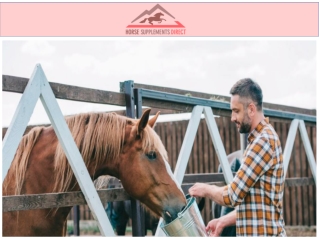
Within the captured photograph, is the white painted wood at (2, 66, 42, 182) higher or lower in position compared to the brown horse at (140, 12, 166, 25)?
lower

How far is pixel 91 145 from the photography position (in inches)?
145

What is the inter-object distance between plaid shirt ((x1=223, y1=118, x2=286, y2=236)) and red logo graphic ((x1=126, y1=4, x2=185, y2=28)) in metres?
1.23

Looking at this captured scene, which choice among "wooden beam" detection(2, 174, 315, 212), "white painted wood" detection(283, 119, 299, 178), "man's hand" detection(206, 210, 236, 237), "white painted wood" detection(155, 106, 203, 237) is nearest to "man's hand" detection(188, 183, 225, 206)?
"man's hand" detection(206, 210, 236, 237)

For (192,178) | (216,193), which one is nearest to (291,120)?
(192,178)

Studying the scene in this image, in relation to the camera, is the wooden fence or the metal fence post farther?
the wooden fence

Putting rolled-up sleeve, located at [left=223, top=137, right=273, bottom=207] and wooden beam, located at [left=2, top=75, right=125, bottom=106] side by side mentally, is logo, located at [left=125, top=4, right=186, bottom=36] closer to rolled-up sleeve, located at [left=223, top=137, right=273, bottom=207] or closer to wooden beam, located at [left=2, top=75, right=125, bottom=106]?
wooden beam, located at [left=2, top=75, right=125, bottom=106]

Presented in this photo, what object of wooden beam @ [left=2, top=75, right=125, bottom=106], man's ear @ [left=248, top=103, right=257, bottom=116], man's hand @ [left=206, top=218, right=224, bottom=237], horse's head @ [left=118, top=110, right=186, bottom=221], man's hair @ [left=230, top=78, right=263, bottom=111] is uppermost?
wooden beam @ [left=2, top=75, right=125, bottom=106]

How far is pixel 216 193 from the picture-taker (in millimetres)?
2748

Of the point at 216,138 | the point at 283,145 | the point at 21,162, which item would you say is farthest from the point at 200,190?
the point at 283,145

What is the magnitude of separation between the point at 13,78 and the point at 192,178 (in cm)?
305

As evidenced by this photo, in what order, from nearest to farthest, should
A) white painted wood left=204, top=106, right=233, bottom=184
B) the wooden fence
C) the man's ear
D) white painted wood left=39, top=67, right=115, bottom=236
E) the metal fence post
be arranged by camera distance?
the man's ear, white painted wood left=39, top=67, right=115, bottom=236, the metal fence post, white painted wood left=204, top=106, right=233, bottom=184, the wooden fence

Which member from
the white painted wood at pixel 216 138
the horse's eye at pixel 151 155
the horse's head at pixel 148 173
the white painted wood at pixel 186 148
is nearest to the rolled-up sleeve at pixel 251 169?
the horse's head at pixel 148 173

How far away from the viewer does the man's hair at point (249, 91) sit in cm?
280

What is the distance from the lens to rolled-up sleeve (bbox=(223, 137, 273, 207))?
2635mm
